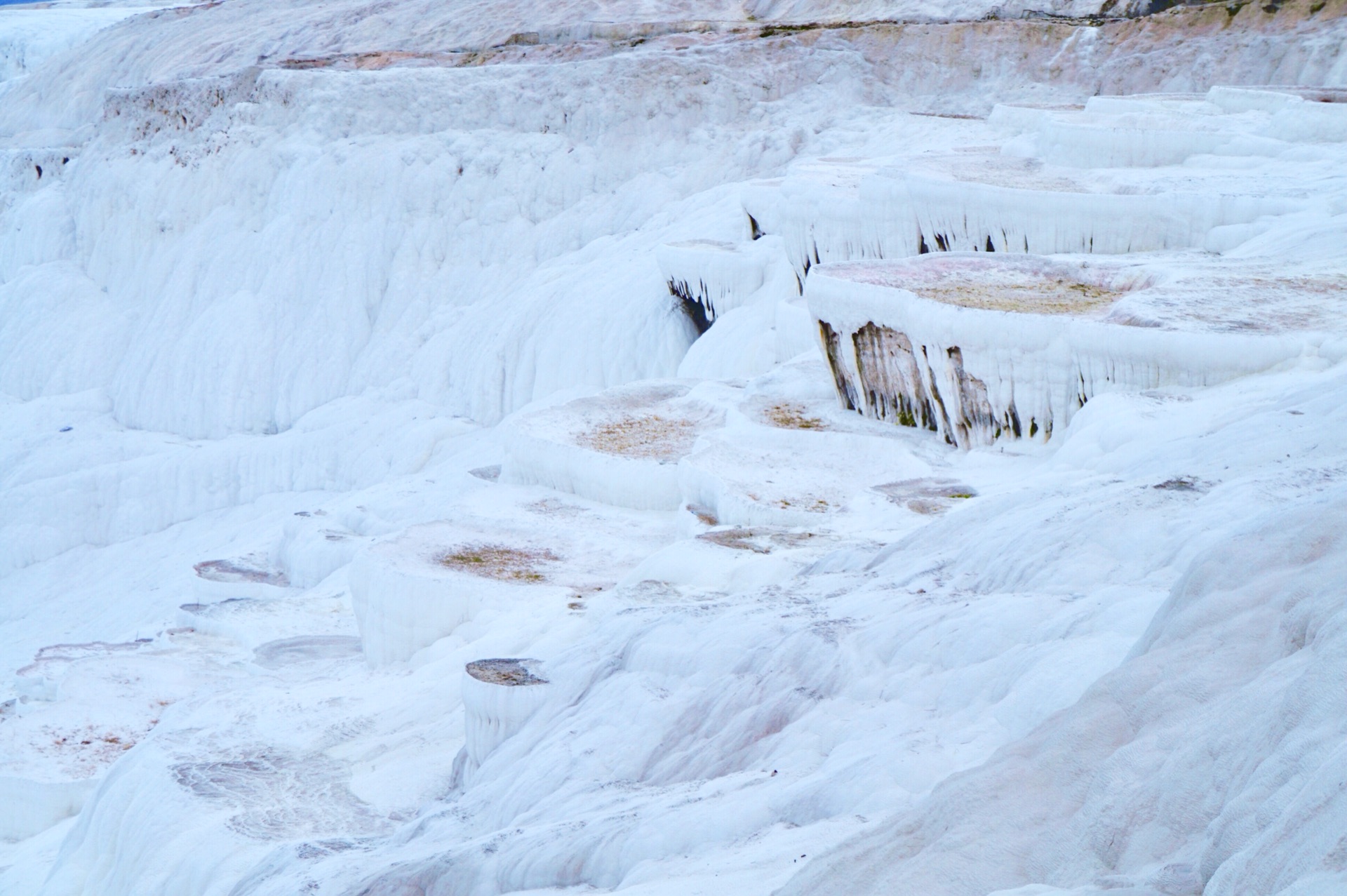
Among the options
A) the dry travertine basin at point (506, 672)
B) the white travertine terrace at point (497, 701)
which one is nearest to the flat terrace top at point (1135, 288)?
the dry travertine basin at point (506, 672)

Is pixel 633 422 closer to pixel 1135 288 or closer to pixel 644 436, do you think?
pixel 644 436

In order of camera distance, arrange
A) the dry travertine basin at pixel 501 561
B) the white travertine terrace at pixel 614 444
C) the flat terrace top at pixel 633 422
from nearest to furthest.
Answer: the dry travertine basin at pixel 501 561 → the white travertine terrace at pixel 614 444 → the flat terrace top at pixel 633 422

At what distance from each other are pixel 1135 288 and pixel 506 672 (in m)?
5.44

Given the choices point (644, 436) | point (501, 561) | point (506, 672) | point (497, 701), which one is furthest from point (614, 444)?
point (497, 701)

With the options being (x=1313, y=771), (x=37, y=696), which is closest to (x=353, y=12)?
(x=37, y=696)

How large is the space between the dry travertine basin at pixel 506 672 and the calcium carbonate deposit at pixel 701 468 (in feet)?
0.17

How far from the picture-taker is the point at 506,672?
6.84 m

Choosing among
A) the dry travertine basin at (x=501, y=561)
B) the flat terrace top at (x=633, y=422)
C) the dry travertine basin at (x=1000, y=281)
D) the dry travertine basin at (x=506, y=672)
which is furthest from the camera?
the flat terrace top at (x=633, y=422)

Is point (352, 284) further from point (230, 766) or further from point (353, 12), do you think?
point (230, 766)

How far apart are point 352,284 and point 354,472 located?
5283 millimetres

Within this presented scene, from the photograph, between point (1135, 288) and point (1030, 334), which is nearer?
point (1030, 334)

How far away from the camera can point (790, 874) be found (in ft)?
12.6

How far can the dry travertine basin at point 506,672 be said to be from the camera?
6.64 meters

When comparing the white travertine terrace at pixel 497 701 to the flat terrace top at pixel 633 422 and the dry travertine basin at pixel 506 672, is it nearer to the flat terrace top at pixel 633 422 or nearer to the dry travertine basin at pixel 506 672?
the dry travertine basin at pixel 506 672
